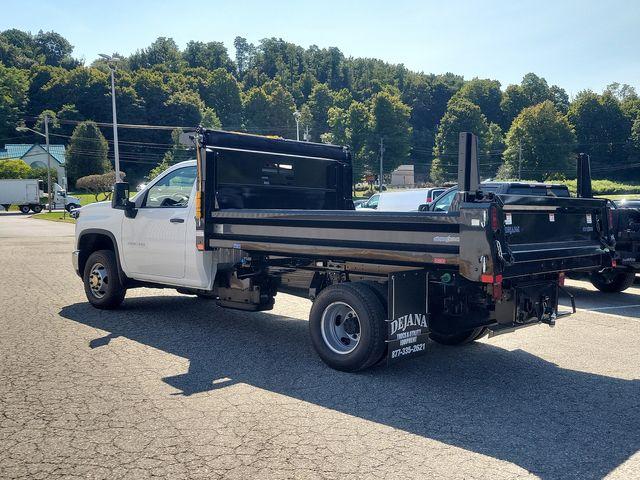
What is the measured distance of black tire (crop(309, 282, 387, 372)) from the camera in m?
5.50

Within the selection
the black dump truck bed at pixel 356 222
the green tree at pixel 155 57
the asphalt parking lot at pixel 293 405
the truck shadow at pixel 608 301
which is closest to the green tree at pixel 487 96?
the green tree at pixel 155 57

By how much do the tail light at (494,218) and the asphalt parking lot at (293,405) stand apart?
57.2 inches

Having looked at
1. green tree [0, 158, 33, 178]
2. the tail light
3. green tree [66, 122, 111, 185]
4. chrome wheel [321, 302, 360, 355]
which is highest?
green tree [66, 122, 111, 185]

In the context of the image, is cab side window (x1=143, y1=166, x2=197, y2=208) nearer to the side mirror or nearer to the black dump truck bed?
the side mirror

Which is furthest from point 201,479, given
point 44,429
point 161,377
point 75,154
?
point 75,154

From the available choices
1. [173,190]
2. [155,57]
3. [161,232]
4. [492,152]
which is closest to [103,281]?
[161,232]

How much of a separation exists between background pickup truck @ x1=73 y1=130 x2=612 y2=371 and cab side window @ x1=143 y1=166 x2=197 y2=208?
0.8 inches

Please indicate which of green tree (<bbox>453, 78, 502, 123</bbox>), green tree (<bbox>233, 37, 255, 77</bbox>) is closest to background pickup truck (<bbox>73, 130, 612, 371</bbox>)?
green tree (<bbox>453, 78, 502, 123</bbox>)

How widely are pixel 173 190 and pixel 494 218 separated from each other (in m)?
4.57

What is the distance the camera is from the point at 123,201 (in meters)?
8.30

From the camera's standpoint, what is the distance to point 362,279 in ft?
Answer: 19.8

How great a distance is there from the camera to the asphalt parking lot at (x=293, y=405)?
3.80 metres

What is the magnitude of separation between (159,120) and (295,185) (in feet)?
342

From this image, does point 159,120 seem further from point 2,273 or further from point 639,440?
point 639,440
